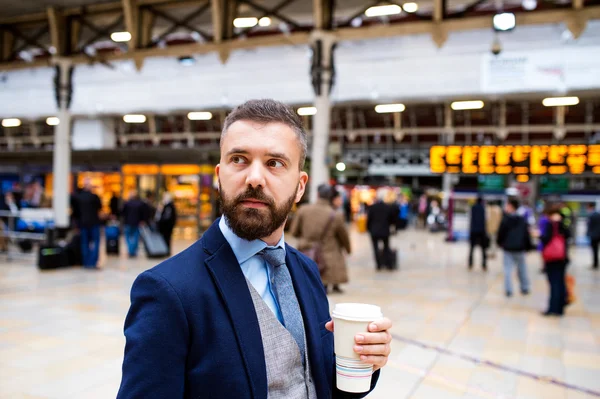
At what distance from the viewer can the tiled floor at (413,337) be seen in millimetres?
4301

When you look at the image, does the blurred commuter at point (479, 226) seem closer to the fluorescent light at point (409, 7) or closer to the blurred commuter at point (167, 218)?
the fluorescent light at point (409, 7)

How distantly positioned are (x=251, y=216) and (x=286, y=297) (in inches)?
10.6

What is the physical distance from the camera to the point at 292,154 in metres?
1.35

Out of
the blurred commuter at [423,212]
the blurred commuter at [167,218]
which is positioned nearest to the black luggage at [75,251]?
the blurred commuter at [167,218]

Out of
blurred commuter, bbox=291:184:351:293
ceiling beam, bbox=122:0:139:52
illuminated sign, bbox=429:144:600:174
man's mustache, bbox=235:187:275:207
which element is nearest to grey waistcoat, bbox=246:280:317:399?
man's mustache, bbox=235:187:275:207

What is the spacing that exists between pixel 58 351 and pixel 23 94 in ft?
72.0

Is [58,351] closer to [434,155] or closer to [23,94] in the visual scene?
[434,155]

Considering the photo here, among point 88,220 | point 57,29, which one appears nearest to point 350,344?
point 88,220

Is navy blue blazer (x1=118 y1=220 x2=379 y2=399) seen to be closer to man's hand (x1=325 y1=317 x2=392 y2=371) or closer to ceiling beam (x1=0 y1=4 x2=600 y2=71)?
man's hand (x1=325 y1=317 x2=392 y2=371)

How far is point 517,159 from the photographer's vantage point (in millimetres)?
9742

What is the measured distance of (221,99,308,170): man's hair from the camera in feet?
4.29

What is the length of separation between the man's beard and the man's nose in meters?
0.02

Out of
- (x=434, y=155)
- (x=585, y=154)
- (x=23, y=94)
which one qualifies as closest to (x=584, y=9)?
(x=585, y=154)

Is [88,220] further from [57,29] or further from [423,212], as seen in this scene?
[423,212]
